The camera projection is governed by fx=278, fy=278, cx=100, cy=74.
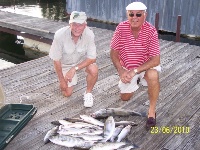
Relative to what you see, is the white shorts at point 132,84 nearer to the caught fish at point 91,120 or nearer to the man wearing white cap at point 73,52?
the man wearing white cap at point 73,52

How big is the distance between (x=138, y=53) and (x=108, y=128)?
1416 millimetres

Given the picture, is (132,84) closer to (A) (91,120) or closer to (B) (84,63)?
(B) (84,63)

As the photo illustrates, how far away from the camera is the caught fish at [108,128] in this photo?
13.0 feet

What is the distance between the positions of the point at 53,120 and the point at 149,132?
1.59 metres

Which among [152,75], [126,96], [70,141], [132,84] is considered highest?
[152,75]

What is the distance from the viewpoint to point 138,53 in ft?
15.5

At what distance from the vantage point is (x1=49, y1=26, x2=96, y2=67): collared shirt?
4910 millimetres

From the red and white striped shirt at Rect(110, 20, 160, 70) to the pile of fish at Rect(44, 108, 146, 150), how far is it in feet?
3.46

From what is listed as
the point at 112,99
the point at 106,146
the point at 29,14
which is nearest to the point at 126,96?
the point at 112,99

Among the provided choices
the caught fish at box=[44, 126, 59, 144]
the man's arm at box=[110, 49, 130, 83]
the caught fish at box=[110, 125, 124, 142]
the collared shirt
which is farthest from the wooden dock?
the collared shirt

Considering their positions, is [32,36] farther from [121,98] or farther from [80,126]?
[80,126]

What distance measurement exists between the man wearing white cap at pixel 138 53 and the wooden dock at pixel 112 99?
423 millimetres

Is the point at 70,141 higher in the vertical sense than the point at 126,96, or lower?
lower

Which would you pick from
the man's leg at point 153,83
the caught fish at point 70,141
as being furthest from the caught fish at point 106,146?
the man's leg at point 153,83
